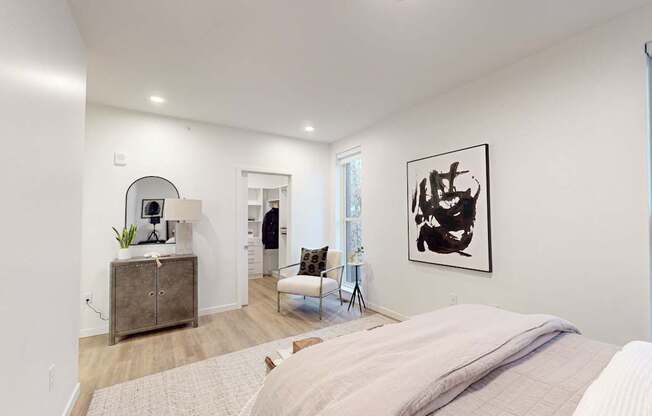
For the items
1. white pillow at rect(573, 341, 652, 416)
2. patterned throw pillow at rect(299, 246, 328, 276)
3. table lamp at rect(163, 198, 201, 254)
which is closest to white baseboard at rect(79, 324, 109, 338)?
table lamp at rect(163, 198, 201, 254)

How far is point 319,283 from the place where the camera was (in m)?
3.52

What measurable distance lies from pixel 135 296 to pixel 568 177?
409cm

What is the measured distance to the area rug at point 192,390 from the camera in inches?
A: 72.2

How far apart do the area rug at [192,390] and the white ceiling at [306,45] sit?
2581 mm

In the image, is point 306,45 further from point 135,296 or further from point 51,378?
point 135,296

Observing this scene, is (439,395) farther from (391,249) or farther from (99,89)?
(99,89)

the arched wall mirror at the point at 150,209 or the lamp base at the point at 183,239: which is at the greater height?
the arched wall mirror at the point at 150,209

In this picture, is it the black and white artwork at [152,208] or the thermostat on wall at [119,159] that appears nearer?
the thermostat on wall at [119,159]

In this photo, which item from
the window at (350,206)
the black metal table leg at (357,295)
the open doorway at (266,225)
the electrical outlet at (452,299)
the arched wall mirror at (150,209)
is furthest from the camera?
the open doorway at (266,225)

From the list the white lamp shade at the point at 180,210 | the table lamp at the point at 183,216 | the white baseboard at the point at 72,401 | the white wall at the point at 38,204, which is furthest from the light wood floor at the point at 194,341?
the white lamp shade at the point at 180,210

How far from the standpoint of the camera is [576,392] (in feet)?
3.04

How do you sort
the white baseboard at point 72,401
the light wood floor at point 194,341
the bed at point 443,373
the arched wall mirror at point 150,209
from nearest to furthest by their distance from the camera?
1. the bed at point 443,373
2. the white baseboard at point 72,401
3. the light wood floor at point 194,341
4. the arched wall mirror at point 150,209

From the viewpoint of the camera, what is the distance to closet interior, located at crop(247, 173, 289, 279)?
573 centimetres

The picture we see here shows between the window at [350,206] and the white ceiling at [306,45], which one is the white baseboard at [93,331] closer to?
the white ceiling at [306,45]
